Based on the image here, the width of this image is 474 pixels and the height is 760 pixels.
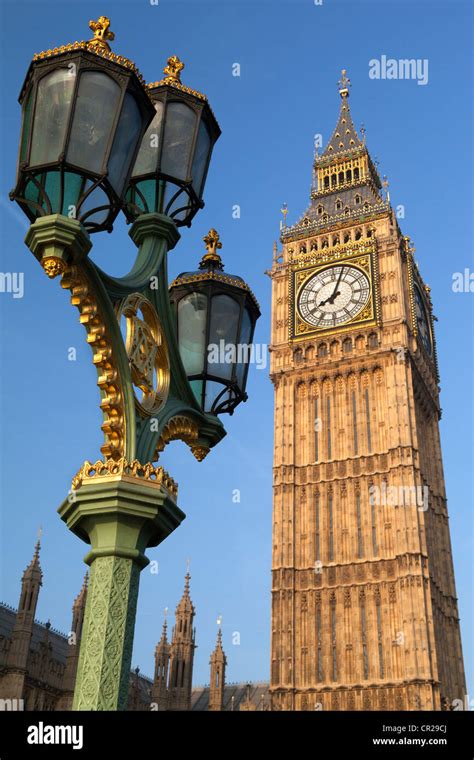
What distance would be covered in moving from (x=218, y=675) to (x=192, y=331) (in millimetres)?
35363

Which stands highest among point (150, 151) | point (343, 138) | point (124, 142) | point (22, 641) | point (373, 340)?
point (343, 138)

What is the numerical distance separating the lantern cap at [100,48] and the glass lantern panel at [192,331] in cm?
184

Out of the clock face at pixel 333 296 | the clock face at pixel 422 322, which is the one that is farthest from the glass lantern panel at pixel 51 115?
the clock face at pixel 422 322

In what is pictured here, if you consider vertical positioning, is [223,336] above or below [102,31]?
below

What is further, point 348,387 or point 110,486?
point 348,387

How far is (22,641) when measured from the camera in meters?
27.9

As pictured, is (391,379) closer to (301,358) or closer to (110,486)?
(301,358)

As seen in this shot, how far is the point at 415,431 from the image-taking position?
130 ft

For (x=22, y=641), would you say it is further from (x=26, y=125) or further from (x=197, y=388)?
(x=26, y=125)

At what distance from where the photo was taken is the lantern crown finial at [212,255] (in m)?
6.67

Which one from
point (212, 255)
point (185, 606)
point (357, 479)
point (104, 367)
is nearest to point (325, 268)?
point (357, 479)
